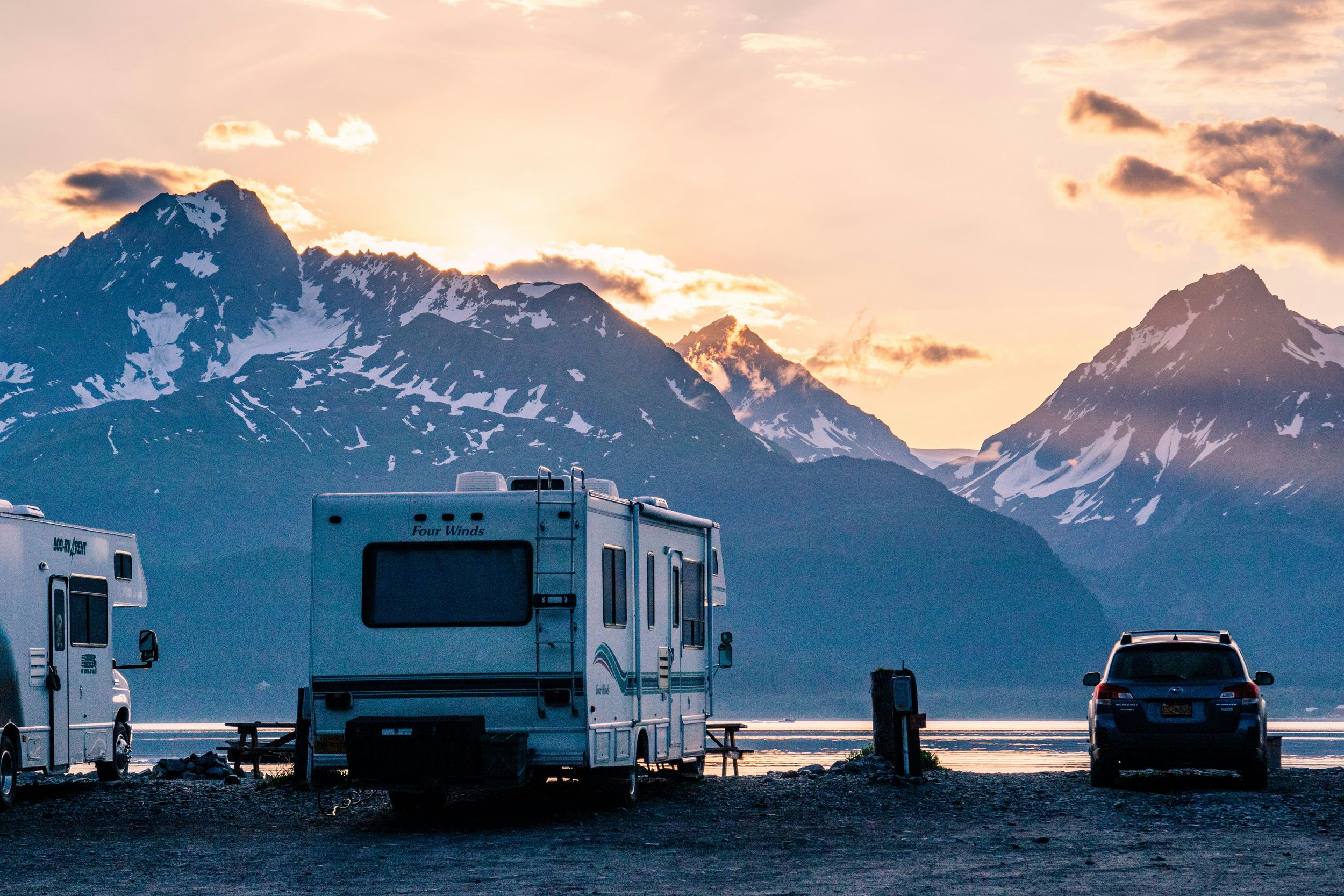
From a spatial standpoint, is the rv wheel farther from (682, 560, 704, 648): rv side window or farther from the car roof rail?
the car roof rail

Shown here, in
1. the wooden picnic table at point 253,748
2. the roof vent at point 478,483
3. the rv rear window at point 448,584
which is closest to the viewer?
the rv rear window at point 448,584

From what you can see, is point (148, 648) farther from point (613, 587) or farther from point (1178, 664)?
point (1178, 664)

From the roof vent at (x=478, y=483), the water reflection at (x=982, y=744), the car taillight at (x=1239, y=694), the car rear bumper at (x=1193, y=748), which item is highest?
the roof vent at (x=478, y=483)

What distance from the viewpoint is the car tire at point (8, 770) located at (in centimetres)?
1956

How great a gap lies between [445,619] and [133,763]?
52095 mm

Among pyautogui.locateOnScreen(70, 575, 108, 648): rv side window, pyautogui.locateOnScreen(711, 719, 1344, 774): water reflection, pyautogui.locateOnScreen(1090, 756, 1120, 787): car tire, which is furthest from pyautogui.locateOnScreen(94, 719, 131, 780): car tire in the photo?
pyautogui.locateOnScreen(1090, 756, 1120, 787): car tire

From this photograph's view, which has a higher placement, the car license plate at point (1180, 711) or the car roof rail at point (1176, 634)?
the car roof rail at point (1176, 634)

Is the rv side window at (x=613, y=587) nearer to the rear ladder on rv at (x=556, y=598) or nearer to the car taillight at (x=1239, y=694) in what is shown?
the rear ladder on rv at (x=556, y=598)

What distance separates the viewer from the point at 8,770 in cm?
1973

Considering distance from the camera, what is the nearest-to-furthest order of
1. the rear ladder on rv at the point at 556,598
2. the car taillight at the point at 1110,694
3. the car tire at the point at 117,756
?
the rear ladder on rv at the point at 556,598, the car taillight at the point at 1110,694, the car tire at the point at 117,756

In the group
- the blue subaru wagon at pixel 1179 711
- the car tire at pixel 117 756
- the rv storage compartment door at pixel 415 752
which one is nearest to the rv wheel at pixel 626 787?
the rv storage compartment door at pixel 415 752

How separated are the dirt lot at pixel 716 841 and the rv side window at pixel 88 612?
2.04m

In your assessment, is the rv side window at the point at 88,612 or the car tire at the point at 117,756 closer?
the rv side window at the point at 88,612

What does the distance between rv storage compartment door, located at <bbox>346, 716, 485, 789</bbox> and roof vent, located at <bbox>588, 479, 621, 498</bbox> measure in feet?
11.4
